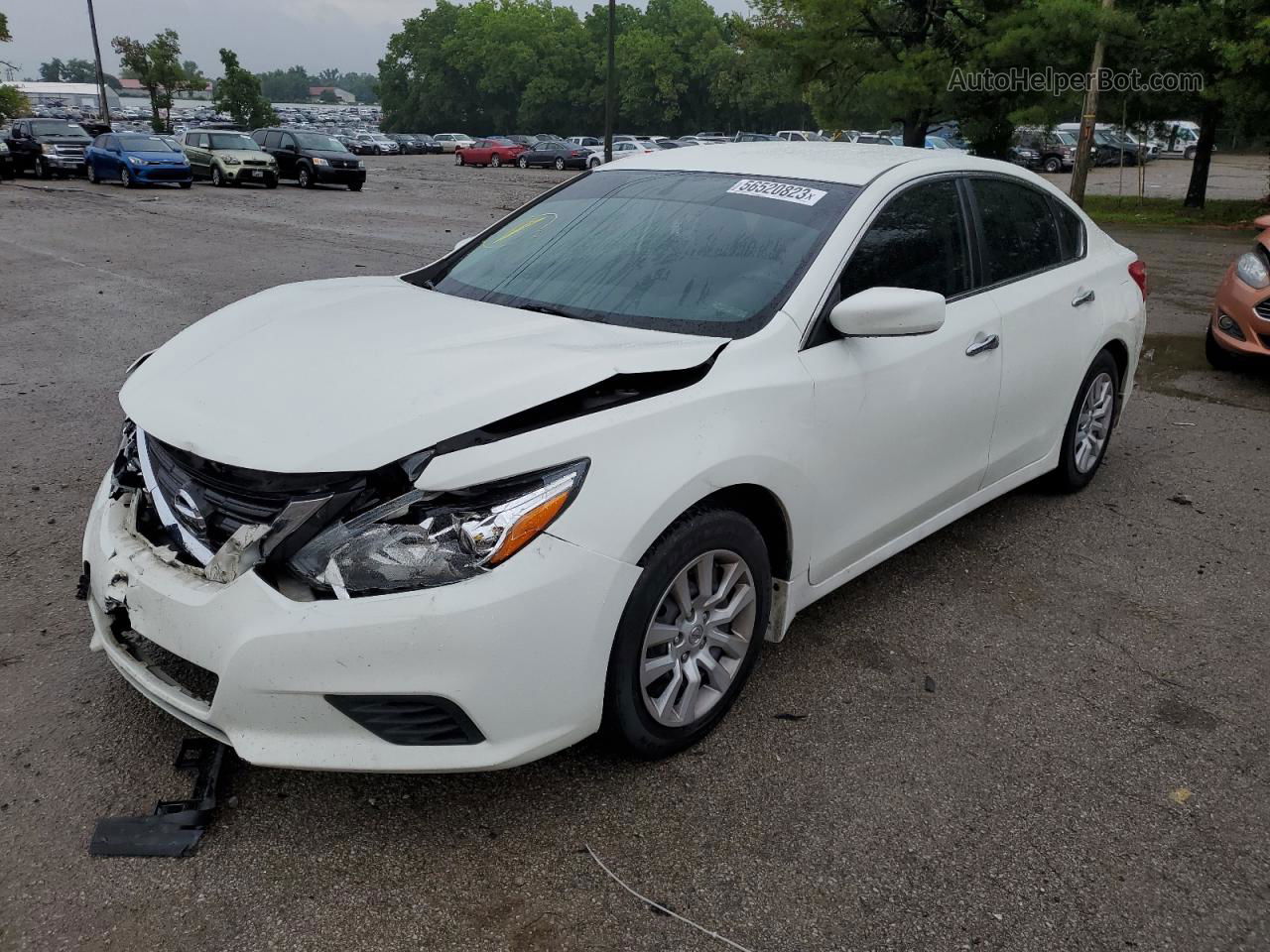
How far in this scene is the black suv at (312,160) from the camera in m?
26.2

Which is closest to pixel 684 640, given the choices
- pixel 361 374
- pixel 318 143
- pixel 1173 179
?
pixel 361 374

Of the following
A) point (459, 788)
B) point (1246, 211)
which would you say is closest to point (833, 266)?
point (459, 788)

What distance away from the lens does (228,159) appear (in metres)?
25.7

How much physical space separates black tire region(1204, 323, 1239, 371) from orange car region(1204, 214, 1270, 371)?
0.10 meters

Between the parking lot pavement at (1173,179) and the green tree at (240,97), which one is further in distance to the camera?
the green tree at (240,97)

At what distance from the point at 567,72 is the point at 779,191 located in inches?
3611

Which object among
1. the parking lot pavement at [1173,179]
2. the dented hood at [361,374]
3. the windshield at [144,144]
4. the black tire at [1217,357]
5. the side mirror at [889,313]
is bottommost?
the black tire at [1217,357]

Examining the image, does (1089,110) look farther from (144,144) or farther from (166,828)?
(144,144)

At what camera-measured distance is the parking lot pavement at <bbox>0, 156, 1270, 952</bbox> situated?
230 cm

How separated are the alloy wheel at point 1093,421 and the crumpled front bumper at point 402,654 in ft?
10.6

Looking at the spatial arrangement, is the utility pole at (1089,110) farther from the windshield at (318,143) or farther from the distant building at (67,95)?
the distant building at (67,95)

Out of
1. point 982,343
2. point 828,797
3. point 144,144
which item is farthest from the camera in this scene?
point 144,144

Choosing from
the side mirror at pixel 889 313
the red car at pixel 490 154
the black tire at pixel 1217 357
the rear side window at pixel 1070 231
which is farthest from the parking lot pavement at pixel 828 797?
the red car at pixel 490 154

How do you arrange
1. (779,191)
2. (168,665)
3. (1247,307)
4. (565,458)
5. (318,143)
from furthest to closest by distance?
(318,143) < (1247,307) < (779,191) < (168,665) < (565,458)
